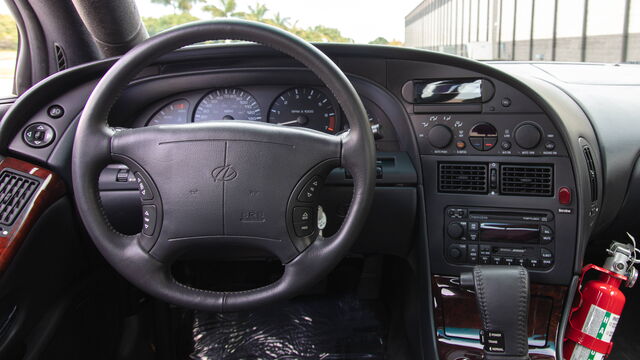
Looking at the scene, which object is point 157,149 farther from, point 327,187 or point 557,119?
point 557,119

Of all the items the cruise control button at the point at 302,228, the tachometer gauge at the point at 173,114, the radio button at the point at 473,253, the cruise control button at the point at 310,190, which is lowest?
the radio button at the point at 473,253

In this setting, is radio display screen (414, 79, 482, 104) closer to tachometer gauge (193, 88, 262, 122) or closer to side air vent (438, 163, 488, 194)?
Answer: side air vent (438, 163, 488, 194)

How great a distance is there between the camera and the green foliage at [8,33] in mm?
2055

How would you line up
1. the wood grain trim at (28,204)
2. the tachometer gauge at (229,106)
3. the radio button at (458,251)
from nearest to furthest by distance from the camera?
the wood grain trim at (28,204) < the radio button at (458,251) < the tachometer gauge at (229,106)

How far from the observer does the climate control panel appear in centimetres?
181

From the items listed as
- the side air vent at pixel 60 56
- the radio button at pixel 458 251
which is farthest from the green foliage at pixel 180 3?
the radio button at pixel 458 251

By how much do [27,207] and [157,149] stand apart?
558 millimetres

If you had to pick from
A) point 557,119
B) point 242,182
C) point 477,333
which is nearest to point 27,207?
point 242,182

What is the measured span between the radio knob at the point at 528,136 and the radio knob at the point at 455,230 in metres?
0.37

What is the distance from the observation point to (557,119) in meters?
1.78

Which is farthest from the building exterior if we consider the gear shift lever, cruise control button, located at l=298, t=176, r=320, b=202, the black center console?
cruise control button, located at l=298, t=176, r=320, b=202

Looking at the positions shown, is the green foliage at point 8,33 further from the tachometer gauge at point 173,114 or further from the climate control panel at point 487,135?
the climate control panel at point 487,135

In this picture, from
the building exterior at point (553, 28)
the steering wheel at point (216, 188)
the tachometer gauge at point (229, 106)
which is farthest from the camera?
the building exterior at point (553, 28)

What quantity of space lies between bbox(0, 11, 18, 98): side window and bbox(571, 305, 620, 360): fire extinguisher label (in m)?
2.44
